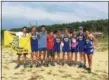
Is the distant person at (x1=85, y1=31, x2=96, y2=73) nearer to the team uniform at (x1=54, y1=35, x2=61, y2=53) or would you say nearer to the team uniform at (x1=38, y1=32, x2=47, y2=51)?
the team uniform at (x1=54, y1=35, x2=61, y2=53)

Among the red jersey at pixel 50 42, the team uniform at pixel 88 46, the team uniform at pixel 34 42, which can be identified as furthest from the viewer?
the red jersey at pixel 50 42

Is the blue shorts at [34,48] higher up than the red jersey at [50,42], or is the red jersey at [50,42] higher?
the red jersey at [50,42]

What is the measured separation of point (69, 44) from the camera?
12.3 meters

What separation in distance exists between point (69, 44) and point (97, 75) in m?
1.83

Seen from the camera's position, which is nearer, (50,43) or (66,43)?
(50,43)

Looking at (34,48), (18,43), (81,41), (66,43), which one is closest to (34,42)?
(34,48)

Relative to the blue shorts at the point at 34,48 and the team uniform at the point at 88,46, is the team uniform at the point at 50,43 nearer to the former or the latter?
the blue shorts at the point at 34,48

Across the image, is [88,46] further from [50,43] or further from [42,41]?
A: [42,41]

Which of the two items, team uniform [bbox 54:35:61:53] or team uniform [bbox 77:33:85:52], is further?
team uniform [bbox 54:35:61:53]

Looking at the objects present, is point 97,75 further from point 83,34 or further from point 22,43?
point 22,43

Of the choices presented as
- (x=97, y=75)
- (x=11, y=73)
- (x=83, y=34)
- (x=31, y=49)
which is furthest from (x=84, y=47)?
(x=11, y=73)

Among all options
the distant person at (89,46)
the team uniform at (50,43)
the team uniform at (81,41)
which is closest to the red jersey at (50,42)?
the team uniform at (50,43)

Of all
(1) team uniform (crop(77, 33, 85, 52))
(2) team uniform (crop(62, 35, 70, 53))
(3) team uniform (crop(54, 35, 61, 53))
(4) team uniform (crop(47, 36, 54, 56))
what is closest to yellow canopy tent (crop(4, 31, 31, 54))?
(4) team uniform (crop(47, 36, 54, 56))

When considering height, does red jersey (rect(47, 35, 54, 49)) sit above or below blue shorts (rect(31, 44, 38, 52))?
above
